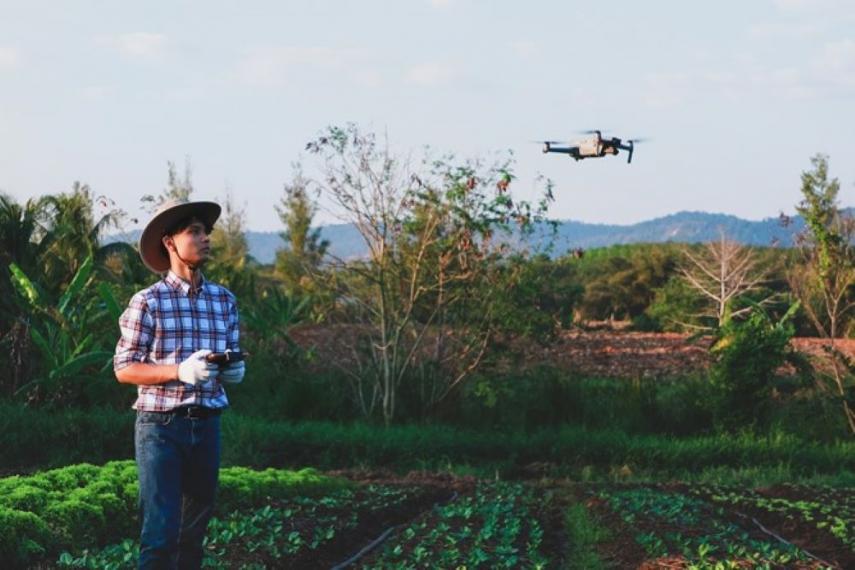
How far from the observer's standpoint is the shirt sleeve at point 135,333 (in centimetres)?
598

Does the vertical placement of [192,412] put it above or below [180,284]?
below

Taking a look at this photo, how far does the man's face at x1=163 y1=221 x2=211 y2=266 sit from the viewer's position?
6.15 metres

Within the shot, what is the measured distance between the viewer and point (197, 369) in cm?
566

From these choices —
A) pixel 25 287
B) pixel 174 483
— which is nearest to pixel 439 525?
pixel 174 483

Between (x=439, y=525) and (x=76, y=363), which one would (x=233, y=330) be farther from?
(x=76, y=363)

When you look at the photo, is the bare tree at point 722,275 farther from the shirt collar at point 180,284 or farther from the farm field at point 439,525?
the shirt collar at point 180,284

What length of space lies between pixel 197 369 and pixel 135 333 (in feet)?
1.67

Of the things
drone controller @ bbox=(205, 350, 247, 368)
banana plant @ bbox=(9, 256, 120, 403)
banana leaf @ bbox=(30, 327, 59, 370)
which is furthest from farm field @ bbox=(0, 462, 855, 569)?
banana leaf @ bbox=(30, 327, 59, 370)

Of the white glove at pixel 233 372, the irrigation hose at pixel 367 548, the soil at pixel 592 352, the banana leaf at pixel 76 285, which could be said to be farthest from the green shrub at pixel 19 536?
the soil at pixel 592 352

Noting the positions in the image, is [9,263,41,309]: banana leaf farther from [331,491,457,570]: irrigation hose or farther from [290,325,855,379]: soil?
[331,491,457,570]: irrigation hose

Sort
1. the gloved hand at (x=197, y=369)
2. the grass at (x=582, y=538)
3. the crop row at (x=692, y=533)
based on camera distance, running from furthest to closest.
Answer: the grass at (x=582, y=538) → the crop row at (x=692, y=533) → the gloved hand at (x=197, y=369)

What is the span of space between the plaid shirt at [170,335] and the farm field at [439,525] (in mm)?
2400

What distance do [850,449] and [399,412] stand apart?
22.8 feet

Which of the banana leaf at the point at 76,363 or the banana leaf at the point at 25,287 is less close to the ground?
the banana leaf at the point at 25,287
